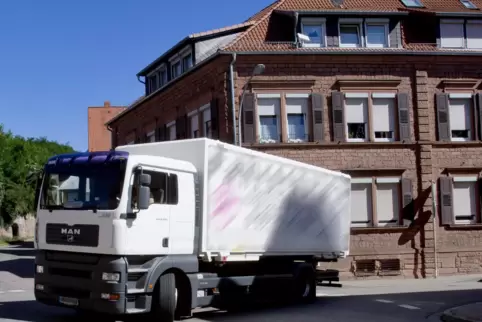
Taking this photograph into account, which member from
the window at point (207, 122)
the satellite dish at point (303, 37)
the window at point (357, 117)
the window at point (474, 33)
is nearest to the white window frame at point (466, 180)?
the window at point (357, 117)

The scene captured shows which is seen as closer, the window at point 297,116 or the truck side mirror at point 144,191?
the truck side mirror at point 144,191

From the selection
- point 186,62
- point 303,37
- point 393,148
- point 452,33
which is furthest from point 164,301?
point 452,33

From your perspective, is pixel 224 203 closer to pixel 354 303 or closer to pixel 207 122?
pixel 354 303

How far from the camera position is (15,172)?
6938 centimetres

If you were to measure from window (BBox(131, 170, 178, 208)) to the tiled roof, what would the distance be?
13961 millimetres

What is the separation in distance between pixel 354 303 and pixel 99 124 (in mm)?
51734

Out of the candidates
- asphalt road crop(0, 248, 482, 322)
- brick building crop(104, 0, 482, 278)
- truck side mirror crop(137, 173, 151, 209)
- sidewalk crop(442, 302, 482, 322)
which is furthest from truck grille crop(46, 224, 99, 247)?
brick building crop(104, 0, 482, 278)

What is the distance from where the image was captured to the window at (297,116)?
25.5 meters

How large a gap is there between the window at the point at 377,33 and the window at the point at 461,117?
11.9 feet

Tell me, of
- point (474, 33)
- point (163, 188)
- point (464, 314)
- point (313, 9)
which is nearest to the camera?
point (163, 188)

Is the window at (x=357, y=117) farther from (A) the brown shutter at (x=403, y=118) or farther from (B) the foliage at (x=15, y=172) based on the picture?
(B) the foliage at (x=15, y=172)

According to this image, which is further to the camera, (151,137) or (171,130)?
(151,137)

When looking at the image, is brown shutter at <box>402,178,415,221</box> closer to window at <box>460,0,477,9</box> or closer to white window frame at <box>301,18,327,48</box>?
white window frame at <box>301,18,327,48</box>

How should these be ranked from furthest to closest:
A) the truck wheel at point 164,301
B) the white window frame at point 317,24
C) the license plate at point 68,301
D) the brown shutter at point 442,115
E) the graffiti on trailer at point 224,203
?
the white window frame at point 317,24
the brown shutter at point 442,115
the graffiti on trailer at point 224,203
the truck wheel at point 164,301
the license plate at point 68,301
